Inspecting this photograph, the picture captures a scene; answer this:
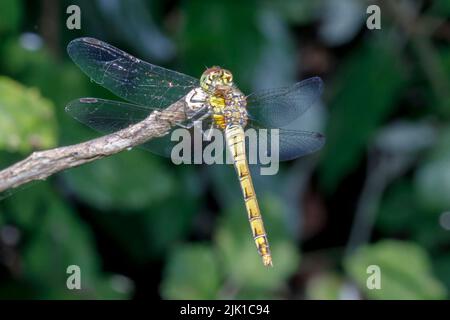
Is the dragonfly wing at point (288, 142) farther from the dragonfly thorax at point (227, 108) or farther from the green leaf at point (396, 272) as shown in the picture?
the green leaf at point (396, 272)

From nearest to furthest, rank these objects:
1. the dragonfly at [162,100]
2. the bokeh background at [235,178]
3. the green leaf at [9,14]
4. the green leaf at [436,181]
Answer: the dragonfly at [162,100] → the green leaf at [9,14] → the bokeh background at [235,178] → the green leaf at [436,181]

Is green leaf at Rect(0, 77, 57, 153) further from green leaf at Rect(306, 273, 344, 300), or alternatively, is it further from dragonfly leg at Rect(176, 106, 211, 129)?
green leaf at Rect(306, 273, 344, 300)

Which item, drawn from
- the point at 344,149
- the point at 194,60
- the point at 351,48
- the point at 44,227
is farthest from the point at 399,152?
the point at 44,227

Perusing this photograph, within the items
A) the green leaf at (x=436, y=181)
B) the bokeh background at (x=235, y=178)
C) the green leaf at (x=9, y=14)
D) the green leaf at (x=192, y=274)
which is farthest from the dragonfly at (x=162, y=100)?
the green leaf at (x=436, y=181)

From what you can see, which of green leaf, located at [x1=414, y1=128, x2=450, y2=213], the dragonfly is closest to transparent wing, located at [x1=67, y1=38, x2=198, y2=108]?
the dragonfly

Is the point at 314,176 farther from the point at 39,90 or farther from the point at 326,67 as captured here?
the point at 39,90

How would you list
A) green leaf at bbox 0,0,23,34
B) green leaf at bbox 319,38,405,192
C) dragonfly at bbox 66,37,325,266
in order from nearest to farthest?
dragonfly at bbox 66,37,325,266 → green leaf at bbox 0,0,23,34 → green leaf at bbox 319,38,405,192
